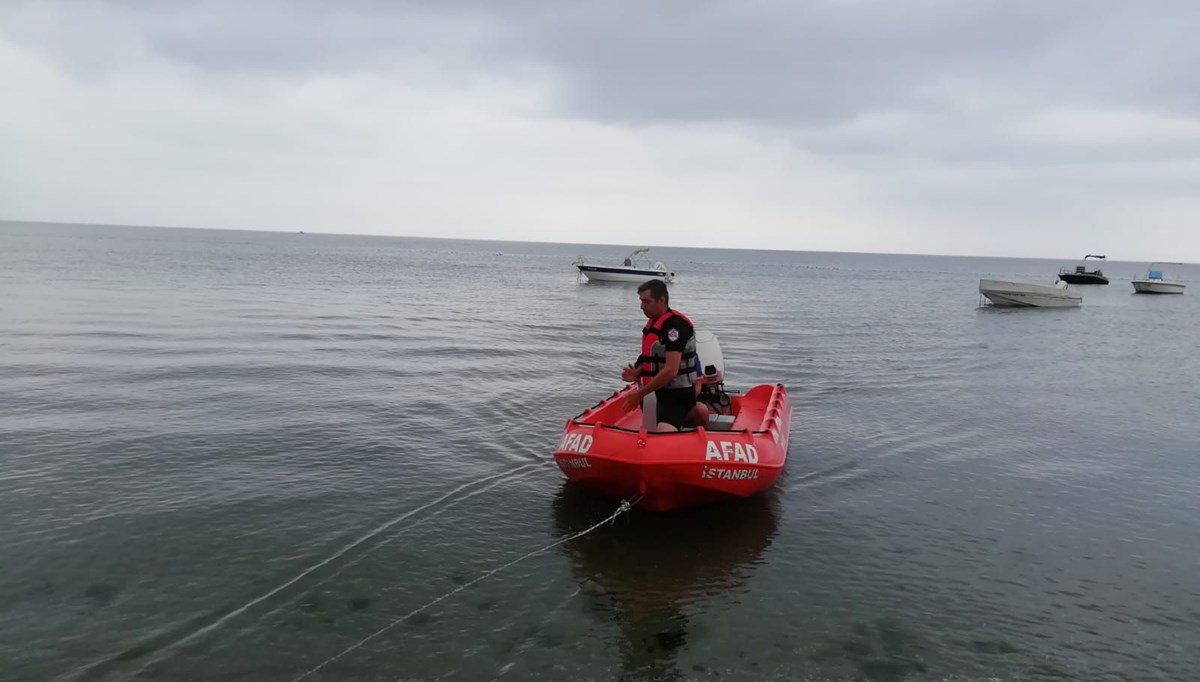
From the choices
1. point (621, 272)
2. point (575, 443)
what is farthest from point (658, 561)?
point (621, 272)

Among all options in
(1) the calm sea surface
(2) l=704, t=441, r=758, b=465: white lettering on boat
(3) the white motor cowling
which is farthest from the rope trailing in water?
(3) the white motor cowling

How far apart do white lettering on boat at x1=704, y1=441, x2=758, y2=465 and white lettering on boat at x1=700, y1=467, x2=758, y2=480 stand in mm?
100

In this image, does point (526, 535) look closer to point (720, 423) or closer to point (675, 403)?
point (675, 403)

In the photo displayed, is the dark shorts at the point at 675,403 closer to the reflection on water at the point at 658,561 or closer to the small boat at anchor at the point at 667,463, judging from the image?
the small boat at anchor at the point at 667,463

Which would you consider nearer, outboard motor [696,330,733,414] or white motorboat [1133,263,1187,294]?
outboard motor [696,330,733,414]

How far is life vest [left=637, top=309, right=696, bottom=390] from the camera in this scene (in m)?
8.21

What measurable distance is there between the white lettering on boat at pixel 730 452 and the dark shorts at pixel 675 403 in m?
0.66

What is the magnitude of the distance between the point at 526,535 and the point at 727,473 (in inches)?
84.2

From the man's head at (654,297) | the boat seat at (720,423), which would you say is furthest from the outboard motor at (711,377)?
the man's head at (654,297)

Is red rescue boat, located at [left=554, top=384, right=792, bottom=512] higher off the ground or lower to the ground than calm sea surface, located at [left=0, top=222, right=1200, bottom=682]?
higher

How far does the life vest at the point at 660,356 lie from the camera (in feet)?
26.9

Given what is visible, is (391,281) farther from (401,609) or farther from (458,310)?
(401,609)

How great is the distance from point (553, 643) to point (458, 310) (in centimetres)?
2723

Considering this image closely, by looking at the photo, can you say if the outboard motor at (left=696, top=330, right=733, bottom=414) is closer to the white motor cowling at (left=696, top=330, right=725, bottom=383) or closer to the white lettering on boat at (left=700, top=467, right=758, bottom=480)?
the white motor cowling at (left=696, top=330, right=725, bottom=383)
